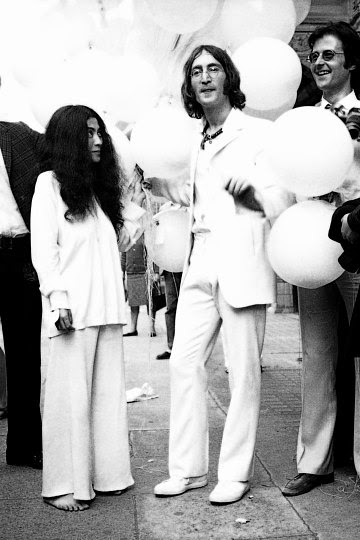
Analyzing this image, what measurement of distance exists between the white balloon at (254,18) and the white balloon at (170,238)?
0.97 meters

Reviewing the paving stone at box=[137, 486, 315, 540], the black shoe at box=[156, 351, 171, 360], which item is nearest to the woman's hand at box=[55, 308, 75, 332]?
the paving stone at box=[137, 486, 315, 540]

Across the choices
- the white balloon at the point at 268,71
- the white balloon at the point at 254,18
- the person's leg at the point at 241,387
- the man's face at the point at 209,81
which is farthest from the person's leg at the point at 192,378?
the white balloon at the point at 254,18

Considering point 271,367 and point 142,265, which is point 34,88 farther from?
point 142,265

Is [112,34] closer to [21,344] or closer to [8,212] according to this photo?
[8,212]

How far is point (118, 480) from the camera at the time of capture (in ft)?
12.6

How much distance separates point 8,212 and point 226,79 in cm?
140

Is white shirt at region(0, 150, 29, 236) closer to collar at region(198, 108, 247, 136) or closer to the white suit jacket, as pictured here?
the white suit jacket

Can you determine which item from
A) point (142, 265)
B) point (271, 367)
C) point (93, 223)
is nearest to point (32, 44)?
point (93, 223)

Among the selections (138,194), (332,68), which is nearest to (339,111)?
(332,68)

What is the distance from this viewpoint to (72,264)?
371 cm

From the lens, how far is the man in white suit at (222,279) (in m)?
3.71

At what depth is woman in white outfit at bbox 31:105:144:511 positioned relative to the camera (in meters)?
3.69

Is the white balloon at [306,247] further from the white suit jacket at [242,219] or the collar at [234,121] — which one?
the collar at [234,121]

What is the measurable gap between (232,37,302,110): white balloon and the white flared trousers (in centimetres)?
136
